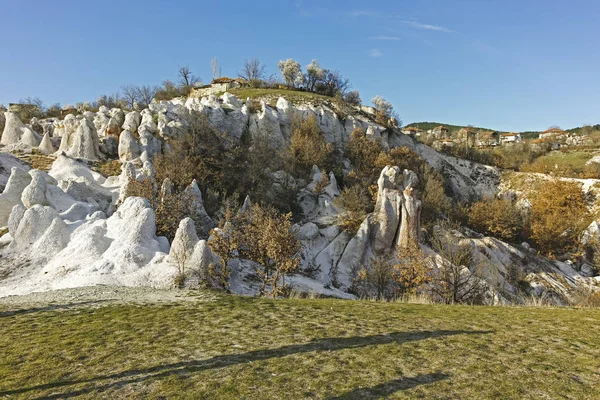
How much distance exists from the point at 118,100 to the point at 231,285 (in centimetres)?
8568

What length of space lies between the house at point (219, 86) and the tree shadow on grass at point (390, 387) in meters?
78.7

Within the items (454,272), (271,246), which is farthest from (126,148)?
(454,272)

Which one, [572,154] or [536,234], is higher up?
[572,154]

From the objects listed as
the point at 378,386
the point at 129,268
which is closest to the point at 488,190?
the point at 129,268

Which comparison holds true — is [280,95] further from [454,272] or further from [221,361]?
[221,361]

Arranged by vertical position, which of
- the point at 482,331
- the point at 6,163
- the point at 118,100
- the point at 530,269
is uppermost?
the point at 118,100

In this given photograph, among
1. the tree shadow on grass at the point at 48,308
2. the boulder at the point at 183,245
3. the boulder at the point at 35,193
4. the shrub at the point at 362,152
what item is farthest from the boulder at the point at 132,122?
the tree shadow on grass at the point at 48,308

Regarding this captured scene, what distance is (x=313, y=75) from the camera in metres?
83.4

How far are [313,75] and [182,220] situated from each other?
7200 cm

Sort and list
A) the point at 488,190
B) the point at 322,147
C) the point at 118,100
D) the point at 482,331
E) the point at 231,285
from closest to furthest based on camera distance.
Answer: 1. the point at 482,331
2. the point at 231,285
3. the point at 322,147
4. the point at 488,190
5. the point at 118,100

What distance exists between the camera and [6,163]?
31.0 metres

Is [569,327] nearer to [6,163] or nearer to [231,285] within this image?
[231,285]

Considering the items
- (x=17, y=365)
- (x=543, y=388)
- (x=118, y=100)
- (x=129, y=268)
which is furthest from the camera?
(x=118, y=100)

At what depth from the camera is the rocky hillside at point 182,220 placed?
17453 millimetres
